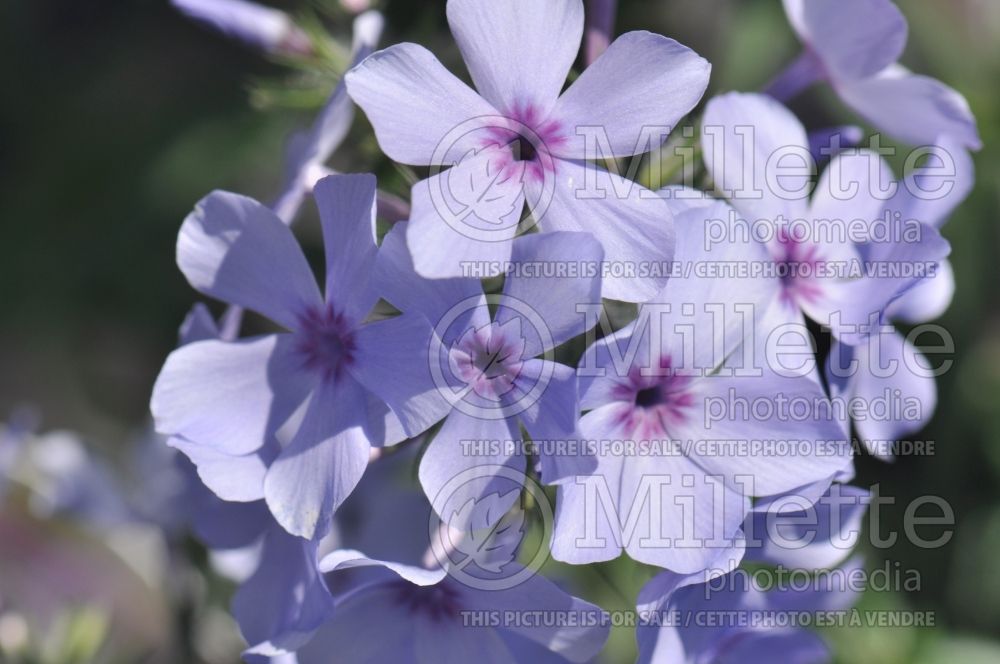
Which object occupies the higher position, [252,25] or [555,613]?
[252,25]

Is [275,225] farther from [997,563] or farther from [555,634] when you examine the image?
[997,563]

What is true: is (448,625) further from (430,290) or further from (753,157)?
(753,157)

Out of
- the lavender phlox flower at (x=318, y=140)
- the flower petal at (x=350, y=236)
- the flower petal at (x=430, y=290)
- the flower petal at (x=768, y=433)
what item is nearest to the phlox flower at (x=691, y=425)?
the flower petal at (x=768, y=433)

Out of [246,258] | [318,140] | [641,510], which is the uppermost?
[318,140]

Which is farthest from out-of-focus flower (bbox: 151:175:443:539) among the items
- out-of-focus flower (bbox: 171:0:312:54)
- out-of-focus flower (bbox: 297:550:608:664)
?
out-of-focus flower (bbox: 171:0:312:54)

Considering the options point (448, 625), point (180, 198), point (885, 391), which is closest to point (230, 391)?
point (448, 625)

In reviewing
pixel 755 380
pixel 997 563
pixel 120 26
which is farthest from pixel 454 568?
pixel 120 26
